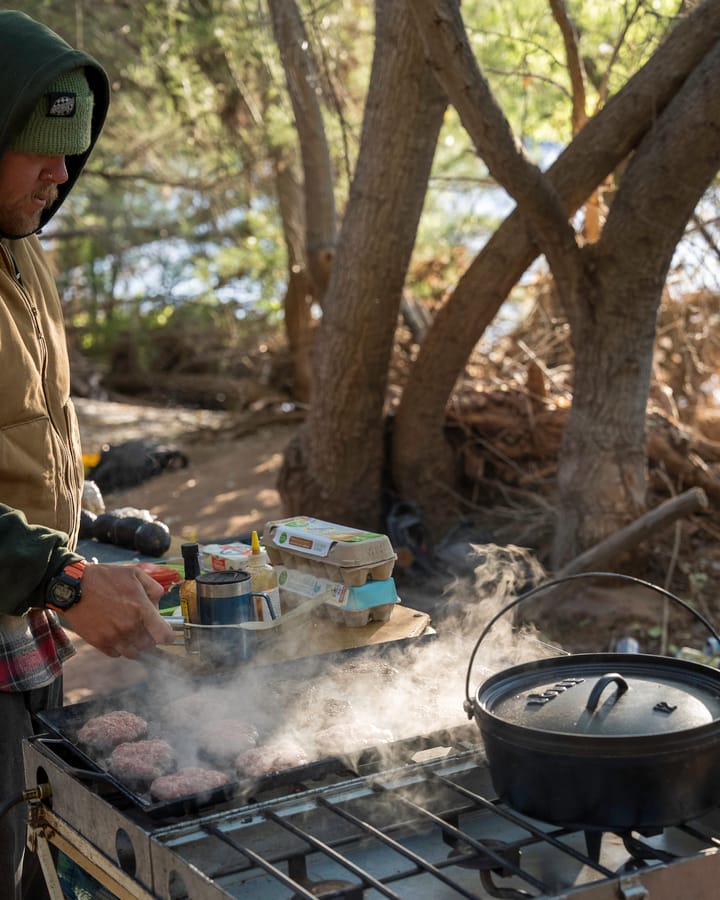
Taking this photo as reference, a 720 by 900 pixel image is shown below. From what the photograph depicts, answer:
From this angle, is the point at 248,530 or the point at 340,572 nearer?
the point at 340,572

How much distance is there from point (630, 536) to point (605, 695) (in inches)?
153

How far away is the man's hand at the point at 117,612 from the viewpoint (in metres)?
2.07

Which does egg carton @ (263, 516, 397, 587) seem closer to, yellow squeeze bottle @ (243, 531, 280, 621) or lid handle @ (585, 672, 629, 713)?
yellow squeeze bottle @ (243, 531, 280, 621)

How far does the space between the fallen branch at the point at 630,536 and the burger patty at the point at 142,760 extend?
3600mm

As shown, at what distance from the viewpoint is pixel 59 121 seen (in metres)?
2.24

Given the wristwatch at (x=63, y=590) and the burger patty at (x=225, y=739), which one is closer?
the wristwatch at (x=63, y=590)

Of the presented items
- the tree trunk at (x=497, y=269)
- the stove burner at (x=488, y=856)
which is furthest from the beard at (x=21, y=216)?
the tree trunk at (x=497, y=269)

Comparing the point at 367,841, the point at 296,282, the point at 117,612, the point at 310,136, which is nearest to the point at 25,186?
the point at 117,612

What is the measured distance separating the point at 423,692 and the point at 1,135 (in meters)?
1.55

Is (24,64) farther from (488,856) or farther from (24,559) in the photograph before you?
(488,856)

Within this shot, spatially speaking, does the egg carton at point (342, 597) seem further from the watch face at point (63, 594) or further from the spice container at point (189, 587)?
the watch face at point (63, 594)

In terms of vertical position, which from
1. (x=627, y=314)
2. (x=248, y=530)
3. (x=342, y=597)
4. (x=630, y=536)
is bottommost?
(x=248, y=530)

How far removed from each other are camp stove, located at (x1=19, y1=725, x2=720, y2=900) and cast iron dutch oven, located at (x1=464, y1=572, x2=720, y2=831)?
0.09 m

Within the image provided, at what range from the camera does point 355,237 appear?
21.1ft
